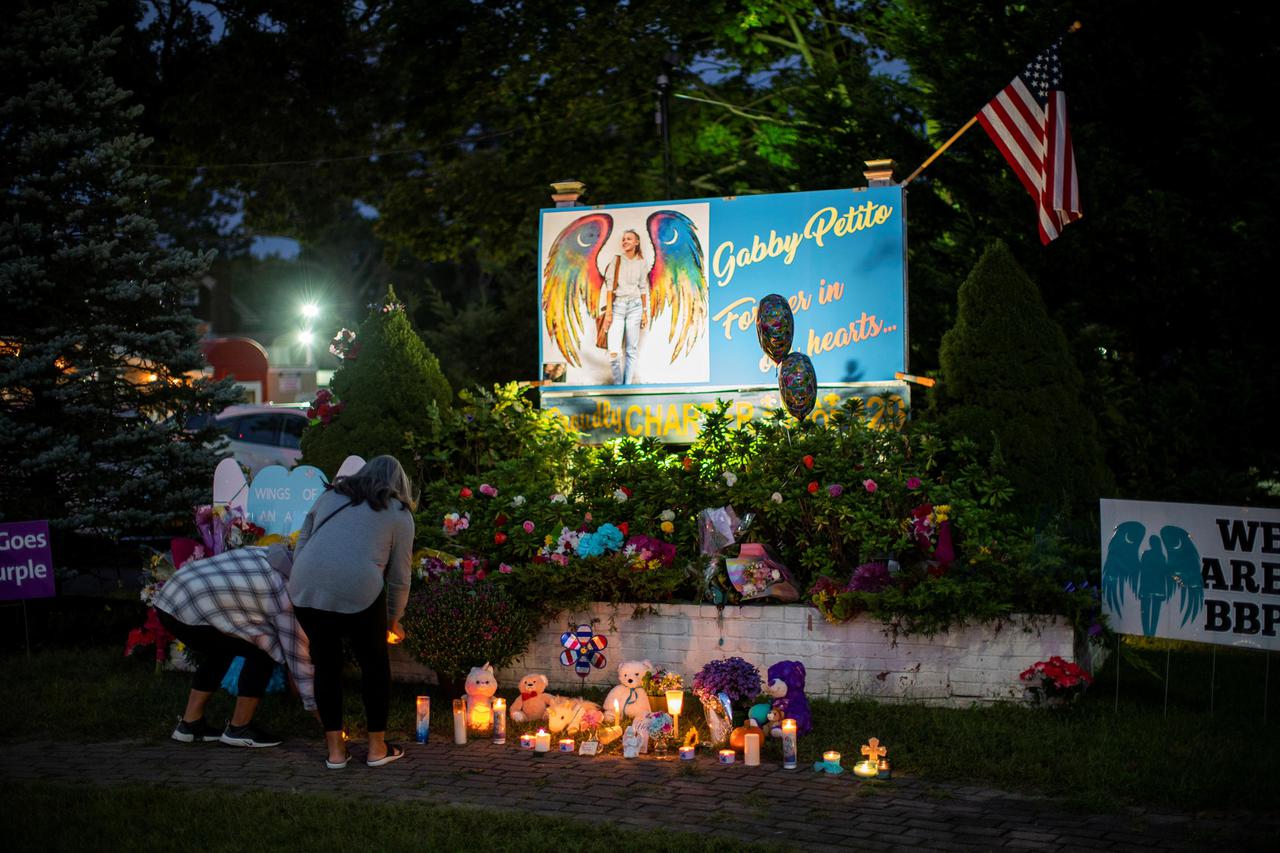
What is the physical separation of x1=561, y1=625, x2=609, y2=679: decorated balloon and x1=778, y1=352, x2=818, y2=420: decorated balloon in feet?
8.03

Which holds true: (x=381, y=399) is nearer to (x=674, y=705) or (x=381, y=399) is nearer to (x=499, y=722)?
(x=499, y=722)

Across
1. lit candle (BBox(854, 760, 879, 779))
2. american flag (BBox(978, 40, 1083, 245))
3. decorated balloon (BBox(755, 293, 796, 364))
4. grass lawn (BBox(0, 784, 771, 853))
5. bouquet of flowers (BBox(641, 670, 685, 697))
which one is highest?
american flag (BBox(978, 40, 1083, 245))

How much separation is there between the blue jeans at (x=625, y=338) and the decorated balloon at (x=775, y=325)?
1.42m

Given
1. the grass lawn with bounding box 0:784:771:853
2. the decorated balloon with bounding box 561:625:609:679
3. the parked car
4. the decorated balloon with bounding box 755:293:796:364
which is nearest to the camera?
the grass lawn with bounding box 0:784:771:853

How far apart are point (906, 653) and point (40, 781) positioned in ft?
15.5

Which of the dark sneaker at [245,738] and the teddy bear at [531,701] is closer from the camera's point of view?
the dark sneaker at [245,738]

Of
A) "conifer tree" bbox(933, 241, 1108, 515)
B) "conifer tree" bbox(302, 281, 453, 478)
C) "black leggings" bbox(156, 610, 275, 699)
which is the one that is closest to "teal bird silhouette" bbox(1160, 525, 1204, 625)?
"conifer tree" bbox(933, 241, 1108, 515)

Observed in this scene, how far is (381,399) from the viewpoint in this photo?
9.71 meters

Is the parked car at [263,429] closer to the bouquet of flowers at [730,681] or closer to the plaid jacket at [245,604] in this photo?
the plaid jacket at [245,604]

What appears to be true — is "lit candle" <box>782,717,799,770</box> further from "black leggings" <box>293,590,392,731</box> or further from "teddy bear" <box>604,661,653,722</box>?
"black leggings" <box>293,590,392,731</box>

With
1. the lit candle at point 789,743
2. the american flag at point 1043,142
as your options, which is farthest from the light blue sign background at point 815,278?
the lit candle at point 789,743

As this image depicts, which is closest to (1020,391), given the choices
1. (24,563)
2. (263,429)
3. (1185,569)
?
(1185,569)

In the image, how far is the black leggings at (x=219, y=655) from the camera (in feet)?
22.8

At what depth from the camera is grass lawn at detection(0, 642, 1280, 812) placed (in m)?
5.98
